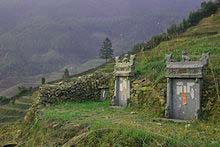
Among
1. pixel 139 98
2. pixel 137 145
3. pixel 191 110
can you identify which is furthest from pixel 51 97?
pixel 137 145

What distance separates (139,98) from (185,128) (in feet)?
16.2

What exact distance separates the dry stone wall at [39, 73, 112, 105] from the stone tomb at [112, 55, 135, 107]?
2.86 m

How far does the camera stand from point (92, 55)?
188 m

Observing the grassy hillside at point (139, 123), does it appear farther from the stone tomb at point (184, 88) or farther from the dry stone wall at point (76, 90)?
the dry stone wall at point (76, 90)

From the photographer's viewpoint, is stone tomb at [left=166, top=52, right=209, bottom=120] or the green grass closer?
the green grass

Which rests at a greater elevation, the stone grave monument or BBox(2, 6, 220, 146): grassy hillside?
the stone grave monument

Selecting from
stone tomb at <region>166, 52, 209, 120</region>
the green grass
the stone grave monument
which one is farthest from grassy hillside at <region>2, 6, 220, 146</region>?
the stone grave monument

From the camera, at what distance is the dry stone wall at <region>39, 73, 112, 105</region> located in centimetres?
2194

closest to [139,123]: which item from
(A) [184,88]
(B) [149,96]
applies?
(A) [184,88]

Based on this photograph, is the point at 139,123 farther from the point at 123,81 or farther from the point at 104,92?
the point at 104,92

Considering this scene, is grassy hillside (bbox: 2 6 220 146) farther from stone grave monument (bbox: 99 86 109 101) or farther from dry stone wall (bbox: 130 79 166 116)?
stone grave monument (bbox: 99 86 109 101)

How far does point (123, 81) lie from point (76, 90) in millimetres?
3892

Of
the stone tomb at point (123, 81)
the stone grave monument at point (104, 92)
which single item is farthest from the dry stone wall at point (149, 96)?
the stone grave monument at point (104, 92)

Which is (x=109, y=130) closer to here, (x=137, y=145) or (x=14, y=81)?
(x=137, y=145)
